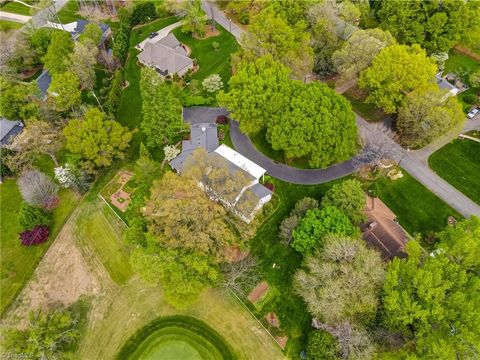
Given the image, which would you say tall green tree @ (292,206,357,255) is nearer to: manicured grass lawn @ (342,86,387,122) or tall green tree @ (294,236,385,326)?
tall green tree @ (294,236,385,326)

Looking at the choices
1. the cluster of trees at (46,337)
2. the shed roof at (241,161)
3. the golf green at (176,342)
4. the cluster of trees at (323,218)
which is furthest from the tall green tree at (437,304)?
the cluster of trees at (46,337)

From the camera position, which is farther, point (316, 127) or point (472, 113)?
point (472, 113)

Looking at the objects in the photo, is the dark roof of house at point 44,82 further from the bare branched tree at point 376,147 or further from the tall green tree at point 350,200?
the bare branched tree at point 376,147

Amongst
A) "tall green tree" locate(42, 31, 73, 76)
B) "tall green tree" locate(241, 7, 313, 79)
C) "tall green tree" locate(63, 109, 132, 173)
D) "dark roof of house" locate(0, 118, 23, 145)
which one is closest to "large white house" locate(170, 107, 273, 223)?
"tall green tree" locate(63, 109, 132, 173)

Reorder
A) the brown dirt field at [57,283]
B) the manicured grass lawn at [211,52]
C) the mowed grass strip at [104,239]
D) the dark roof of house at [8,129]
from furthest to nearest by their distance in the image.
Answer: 1. the manicured grass lawn at [211,52]
2. the dark roof of house at [8,129]
3. the mowed grass strip at [104,239]
4. the brown dirt field at [57,283]

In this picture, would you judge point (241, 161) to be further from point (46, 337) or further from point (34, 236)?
point (46, 337)

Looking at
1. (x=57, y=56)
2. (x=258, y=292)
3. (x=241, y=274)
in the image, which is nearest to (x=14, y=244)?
(x=241, y=274)
